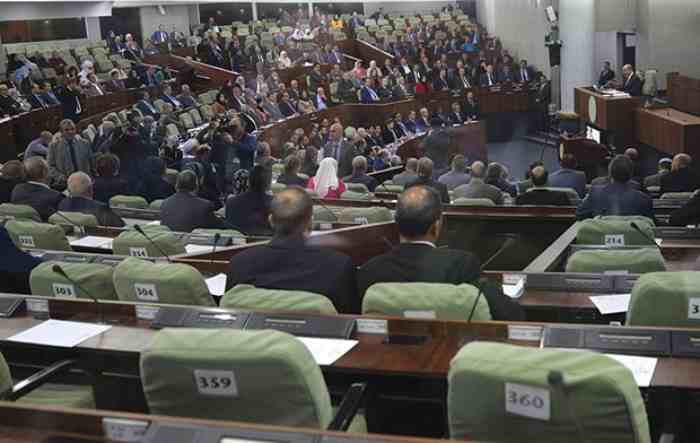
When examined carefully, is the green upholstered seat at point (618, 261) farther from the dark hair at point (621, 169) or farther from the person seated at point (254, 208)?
the person seated at point (254, 208)

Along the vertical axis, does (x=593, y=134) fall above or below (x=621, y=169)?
below

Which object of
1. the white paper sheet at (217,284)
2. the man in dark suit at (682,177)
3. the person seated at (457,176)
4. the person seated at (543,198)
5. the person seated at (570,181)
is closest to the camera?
the white paper sheet at (217,284)

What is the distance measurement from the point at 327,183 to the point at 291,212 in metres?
4.42

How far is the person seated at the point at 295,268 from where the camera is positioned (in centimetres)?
302

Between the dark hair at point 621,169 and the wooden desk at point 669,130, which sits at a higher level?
the dark hair at point 621,169

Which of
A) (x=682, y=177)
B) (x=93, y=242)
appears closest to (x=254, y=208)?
(x=93, y=242)

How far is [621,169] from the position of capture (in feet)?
17.7

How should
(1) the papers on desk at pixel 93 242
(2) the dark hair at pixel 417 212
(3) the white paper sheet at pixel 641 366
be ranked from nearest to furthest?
(3) the white paper sheet at pixel 641 366, (2) the dark hair at pixel 417 212, (1) the papers on desk at pixel 93 242

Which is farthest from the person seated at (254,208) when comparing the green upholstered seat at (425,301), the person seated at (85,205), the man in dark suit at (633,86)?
the man in dark suit at (633,86)

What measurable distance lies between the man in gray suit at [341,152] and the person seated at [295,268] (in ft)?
22.9

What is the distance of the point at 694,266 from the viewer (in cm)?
387

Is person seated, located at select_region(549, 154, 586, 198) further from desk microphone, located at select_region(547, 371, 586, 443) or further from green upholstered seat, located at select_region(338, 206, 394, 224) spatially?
desk microphone, located at select_region(547, 371, 586, 443)

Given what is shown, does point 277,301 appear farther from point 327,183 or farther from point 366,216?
point 327,183

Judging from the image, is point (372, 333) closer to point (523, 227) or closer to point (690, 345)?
point (690, 345)
